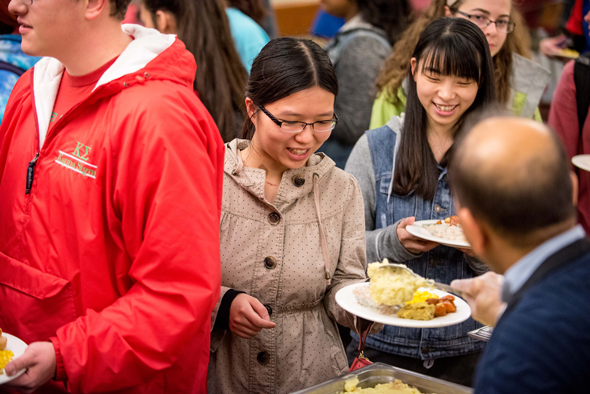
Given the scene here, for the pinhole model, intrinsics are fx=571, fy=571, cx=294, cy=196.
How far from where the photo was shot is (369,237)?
2328 mm

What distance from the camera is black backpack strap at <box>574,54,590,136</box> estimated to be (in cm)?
298

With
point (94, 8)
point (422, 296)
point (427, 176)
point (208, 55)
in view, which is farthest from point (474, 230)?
point (208, 55)

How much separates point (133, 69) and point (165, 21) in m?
1.61

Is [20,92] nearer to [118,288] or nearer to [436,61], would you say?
[118,288]

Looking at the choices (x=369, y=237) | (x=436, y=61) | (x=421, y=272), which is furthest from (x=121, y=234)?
(x=436, y=61)

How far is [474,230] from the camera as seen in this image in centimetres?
104

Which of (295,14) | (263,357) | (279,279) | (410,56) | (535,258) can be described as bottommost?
(295,14)

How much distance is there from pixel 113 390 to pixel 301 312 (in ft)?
2.35

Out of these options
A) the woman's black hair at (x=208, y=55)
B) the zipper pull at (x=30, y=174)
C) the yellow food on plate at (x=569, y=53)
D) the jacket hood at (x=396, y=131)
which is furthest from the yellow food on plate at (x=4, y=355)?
the yellow food on plate at (x=569, y=53)

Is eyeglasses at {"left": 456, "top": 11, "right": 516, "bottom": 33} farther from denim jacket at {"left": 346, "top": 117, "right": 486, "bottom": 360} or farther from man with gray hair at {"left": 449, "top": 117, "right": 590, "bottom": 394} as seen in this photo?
man with gray hair at {"left": 449, "top": 117, "right": 590, "bottom": 394}

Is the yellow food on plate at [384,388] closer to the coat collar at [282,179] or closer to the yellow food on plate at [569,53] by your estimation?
the coat collar at [282,179]

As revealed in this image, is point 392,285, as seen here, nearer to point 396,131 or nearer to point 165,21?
point 396,131

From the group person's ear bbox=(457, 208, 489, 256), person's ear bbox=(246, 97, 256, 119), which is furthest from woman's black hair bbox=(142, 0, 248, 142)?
person's ear bbox=(457, 208, 489, 256)

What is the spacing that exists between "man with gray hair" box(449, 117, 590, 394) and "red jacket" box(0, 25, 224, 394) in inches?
25.2
